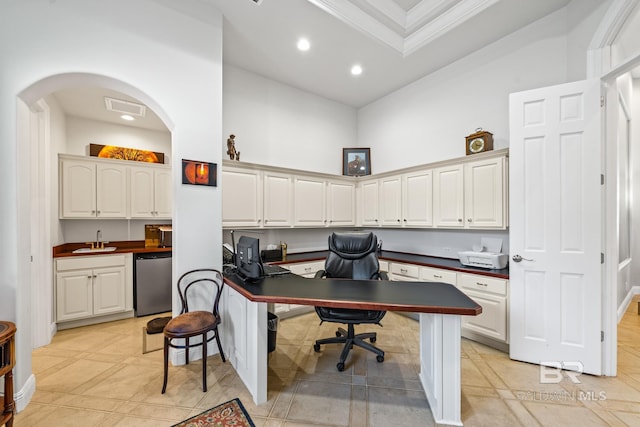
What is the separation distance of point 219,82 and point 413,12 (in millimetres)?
2414

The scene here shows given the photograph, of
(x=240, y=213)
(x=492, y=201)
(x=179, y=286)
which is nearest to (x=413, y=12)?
(x=492, y=201)

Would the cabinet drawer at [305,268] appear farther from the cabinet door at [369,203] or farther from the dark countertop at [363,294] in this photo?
the dark countertop at [363,294]

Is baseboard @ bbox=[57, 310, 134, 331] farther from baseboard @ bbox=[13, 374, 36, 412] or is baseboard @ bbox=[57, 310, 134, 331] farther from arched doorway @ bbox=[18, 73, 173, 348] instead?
baseboard @ bbox=[13, 374, 36, 412]

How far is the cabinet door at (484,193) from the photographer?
2779 mm

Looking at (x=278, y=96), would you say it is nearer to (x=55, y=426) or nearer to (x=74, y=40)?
(x=74, y=40)

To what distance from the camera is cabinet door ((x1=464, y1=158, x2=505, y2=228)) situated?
2.78 m

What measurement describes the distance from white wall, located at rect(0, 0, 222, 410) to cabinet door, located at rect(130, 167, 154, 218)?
4.28 ft

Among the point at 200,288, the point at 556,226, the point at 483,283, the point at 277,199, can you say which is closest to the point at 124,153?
the point at 277,199

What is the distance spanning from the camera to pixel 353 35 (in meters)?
Result: 2.97

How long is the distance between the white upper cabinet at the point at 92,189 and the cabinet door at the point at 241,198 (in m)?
1.98

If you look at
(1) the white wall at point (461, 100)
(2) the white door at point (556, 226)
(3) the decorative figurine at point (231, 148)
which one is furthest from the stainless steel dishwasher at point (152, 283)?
(2) the white door at point (556, 226)

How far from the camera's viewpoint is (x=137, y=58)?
2.25 m

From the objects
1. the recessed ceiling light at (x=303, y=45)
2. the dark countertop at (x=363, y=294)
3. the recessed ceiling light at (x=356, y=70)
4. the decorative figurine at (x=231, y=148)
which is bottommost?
the dark countertop at (x=363, y=294)

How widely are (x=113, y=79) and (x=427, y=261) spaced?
3.88 meters
